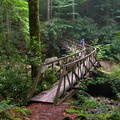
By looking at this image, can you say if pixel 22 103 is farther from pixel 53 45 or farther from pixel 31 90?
pixel 53 45

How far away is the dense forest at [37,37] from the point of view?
18.4ft

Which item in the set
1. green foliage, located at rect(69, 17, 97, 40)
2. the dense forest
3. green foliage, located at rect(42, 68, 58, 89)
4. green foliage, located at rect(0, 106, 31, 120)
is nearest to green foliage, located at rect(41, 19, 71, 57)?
the dense forest

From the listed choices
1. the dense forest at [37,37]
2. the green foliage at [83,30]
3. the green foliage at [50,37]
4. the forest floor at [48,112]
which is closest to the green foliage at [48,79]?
the dense forest at [37,37]

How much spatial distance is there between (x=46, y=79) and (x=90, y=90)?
157 inches

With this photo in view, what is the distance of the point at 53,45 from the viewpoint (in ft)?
64.8

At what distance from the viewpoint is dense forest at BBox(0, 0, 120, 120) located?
221 inches

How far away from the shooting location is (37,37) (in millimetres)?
6707

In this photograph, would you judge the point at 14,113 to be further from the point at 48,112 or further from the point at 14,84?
the point at 14,84

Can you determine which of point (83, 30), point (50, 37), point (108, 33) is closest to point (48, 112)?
point (50, 37)

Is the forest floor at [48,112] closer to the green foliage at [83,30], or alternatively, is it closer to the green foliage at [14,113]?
the green foliage at [14,113]

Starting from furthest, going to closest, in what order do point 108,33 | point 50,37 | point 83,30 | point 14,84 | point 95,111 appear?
1. point 83,30
2. point 108,33
3. point 50,37
4. point 14,84
5. point 95,111

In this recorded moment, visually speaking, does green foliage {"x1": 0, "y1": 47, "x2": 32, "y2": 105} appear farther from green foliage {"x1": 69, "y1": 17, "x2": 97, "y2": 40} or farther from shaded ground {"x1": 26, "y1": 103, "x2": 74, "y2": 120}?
green foliage {"x1": 69, "y1": 17, "x2": 97, "y2": 40}

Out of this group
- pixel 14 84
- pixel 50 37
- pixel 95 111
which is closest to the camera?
pixel 95 111

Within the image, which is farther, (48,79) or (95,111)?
(48,79)
